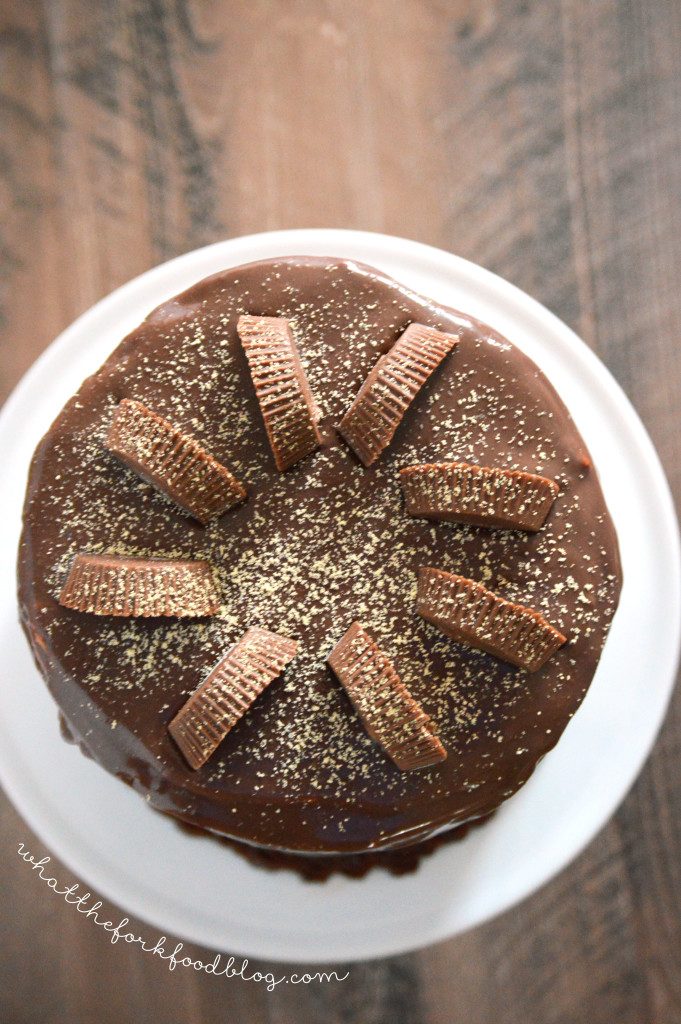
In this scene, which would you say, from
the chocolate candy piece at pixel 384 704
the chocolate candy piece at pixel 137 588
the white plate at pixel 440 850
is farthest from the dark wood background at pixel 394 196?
the chocolate candy piece at pixel 384 704

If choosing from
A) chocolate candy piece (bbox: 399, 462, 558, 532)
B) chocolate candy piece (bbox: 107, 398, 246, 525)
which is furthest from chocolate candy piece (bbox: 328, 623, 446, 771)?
chocolate candy piece (bbox: 107, 398, 246, 525)

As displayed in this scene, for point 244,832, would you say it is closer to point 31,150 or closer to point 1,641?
point 1,641

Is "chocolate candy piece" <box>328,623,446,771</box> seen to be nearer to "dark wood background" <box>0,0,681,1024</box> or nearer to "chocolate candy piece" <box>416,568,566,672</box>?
"chocolate candy piece" <box>416,568,566,672</box>

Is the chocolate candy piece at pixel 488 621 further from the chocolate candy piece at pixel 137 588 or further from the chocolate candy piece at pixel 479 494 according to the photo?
the chocolate candy piece at pixel 137 588

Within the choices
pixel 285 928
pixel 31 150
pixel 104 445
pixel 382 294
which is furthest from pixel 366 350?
pixel 285 928

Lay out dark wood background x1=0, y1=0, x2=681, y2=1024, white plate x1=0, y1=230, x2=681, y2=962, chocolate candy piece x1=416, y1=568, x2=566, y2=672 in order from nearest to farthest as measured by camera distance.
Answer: chocolate candy piece x1=416, y1=568, x2=566, y2=672
white plate x1=0, y1=230, x2=681, y2=962
dark wood background x1=0, y1=0, x2=681, y2=1024
